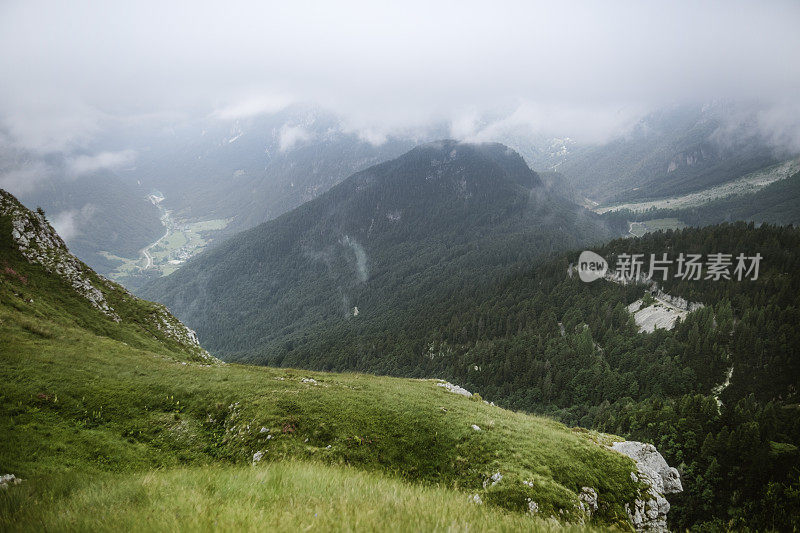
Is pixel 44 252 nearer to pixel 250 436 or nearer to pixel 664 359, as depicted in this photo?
pixel 250 436

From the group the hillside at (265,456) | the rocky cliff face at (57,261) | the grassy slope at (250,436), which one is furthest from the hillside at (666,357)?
the rocky cliff face at (57,261)

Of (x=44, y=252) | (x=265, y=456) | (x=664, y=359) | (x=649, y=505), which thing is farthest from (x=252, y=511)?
(x=664, y=359)

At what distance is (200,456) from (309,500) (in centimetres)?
1202

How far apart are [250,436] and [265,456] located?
193 centimetres

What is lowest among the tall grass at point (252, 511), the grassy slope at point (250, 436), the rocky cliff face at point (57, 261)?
the grassy slope at point (250, 436)

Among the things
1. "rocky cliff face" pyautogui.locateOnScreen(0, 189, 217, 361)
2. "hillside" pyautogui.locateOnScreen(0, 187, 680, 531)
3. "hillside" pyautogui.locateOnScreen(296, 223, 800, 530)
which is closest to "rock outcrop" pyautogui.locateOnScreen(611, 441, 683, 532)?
"hillside" pyautogui.locateOnScreen(0, 187, 680, 531)

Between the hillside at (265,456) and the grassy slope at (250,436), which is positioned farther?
the grassy slope at (250,436)

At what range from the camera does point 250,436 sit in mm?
15148

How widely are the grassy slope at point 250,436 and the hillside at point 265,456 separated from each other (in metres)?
0.07

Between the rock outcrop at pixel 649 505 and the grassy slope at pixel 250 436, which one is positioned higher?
the grassy slope at pixel 250 436

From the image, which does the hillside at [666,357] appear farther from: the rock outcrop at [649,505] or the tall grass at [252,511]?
the tall grass at [252,511]

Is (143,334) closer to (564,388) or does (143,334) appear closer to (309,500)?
(309,500)

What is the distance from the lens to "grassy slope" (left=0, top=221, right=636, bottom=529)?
10867 mm

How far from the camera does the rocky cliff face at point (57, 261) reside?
36.9 meters
